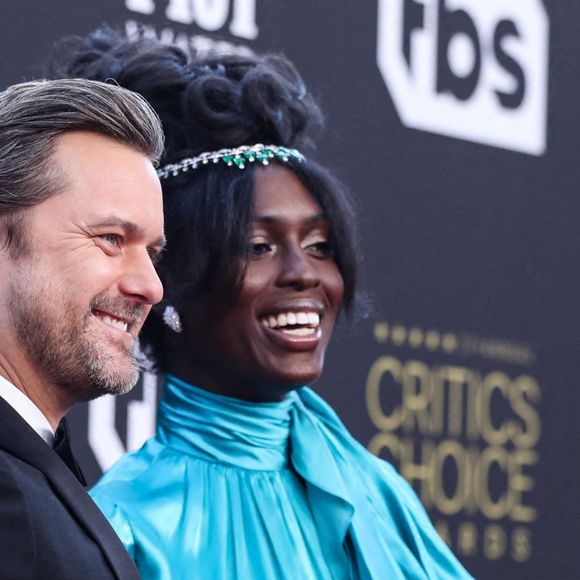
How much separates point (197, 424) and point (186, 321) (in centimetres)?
17

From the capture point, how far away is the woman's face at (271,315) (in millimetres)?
2182

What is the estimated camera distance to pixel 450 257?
135 inches

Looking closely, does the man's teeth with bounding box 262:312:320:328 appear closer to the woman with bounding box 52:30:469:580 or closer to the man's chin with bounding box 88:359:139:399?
the woman with bounding box 52:30:469:580

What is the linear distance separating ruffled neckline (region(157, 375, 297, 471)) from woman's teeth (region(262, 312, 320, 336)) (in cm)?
13

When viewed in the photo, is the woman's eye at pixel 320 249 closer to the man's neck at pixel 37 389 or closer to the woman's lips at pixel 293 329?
the woman's lips at pixel 293 329

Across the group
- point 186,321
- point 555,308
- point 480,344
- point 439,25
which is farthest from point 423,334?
point 186,321

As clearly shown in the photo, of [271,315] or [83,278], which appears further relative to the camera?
[271,315]

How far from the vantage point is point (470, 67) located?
11.6 ft

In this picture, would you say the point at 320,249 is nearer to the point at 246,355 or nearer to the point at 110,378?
the point at 246,355

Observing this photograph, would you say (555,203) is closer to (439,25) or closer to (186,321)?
(439,25)

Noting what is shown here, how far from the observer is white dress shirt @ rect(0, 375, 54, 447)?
1.44 m

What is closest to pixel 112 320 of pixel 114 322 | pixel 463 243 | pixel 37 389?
pixel 114 322

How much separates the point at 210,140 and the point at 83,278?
0.81m

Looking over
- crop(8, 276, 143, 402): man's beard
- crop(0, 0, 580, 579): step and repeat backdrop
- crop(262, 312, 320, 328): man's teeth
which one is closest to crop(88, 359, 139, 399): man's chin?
crop(8, 276, 143, 402): man's beard
